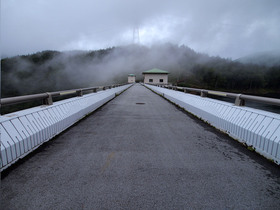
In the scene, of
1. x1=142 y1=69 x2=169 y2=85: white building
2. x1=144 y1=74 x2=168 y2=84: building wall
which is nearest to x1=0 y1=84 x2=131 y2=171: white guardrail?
x1=144 y1=74 x2=168 y2=84: building wall

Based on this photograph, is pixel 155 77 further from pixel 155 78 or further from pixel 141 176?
pixel 141 176

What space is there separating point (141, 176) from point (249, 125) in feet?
11.6

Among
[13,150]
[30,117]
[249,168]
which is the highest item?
[30,117]

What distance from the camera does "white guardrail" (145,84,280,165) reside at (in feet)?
12.8

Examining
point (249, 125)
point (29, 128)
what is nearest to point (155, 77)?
point (249, 125)

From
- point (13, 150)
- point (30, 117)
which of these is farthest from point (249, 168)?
point (30, 117)

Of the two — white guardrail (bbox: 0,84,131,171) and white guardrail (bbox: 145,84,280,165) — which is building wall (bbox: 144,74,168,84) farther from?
white guardrail (bbox: 0,84,131,171)

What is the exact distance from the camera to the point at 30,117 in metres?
4.35

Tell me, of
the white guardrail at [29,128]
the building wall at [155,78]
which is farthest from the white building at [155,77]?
the white guardrail at [29,128]

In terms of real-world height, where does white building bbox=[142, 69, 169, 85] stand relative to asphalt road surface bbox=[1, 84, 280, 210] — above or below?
above

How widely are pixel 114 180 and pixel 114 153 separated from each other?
1.18 meters

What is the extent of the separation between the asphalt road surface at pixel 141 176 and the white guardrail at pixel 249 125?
26 centimetres

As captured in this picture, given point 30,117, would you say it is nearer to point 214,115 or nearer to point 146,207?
point 146,207

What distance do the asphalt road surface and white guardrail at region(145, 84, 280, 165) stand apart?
0.26 meters
